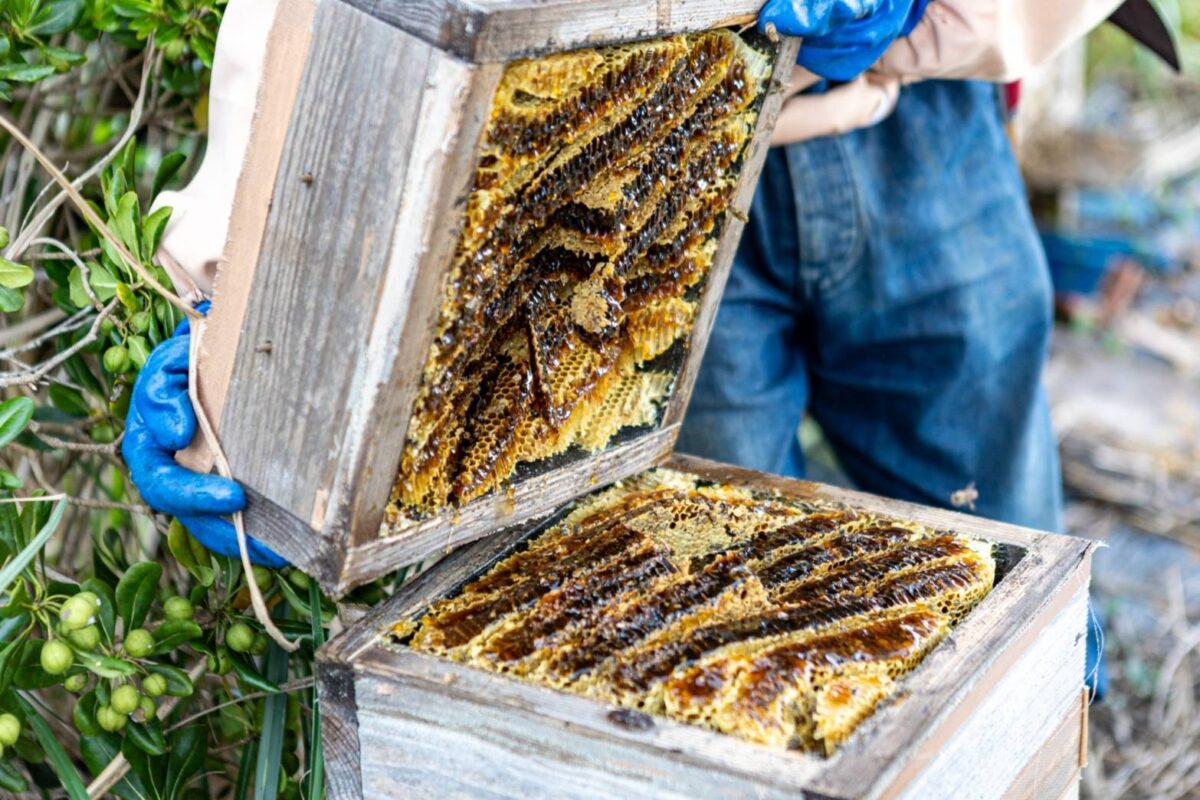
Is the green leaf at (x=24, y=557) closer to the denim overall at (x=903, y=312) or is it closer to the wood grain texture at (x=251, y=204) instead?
the wood grain texture at (x=251, y=204)

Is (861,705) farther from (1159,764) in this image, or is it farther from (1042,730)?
(1159,764)

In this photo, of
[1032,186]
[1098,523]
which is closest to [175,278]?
[1098,523]

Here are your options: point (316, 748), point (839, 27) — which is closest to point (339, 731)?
point (316, 748)

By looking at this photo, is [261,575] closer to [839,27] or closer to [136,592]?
[136,592]

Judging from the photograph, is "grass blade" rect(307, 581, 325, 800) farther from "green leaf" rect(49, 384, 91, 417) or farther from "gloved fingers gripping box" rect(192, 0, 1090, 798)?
"green leaf" rect(49, 384, 91, 417)

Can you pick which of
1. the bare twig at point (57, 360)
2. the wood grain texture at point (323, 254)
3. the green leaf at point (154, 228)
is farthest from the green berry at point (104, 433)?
the wood grain texture at point (323, 254)

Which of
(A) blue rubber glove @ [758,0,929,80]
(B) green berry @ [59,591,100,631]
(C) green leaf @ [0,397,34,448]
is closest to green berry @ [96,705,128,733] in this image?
(B) green berry @ [59,591,100,631]
